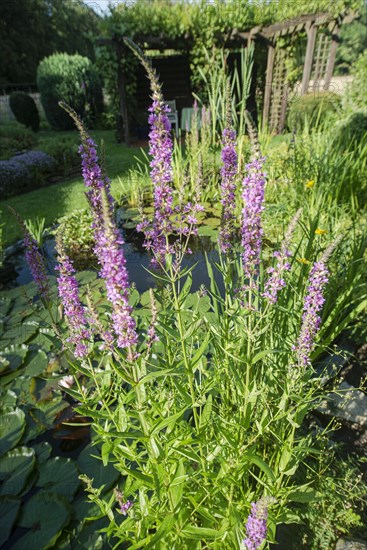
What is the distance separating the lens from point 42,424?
2934mm

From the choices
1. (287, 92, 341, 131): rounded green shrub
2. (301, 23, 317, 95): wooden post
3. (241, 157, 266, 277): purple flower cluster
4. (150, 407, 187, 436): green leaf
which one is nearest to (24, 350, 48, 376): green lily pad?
(150, 407, 187, 436): green leaf

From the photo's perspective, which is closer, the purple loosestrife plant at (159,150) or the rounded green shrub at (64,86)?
the purple loosestrife plant at (159,150)

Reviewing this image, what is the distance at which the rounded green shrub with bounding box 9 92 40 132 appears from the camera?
680 inches

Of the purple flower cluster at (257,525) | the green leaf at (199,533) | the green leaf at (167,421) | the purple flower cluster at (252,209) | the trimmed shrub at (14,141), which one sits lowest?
the green leaf at (199,533)

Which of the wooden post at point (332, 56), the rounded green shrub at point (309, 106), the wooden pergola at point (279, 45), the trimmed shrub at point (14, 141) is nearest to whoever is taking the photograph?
the rounded green shrub at point (309, 106)

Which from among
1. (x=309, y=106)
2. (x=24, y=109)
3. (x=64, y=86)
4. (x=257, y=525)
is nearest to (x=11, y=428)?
(x=257, y=525)

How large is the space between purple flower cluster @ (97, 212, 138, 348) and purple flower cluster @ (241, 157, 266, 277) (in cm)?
65

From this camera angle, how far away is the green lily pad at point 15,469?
2.41 meters

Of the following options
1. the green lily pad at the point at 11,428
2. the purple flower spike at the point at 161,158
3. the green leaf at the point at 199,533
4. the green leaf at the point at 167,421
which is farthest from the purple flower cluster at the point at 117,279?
the green lily pad at the point at 11,428

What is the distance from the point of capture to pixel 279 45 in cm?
1270

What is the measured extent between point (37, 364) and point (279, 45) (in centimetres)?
1444

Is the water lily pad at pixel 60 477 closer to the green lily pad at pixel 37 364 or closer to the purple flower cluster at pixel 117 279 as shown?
the green lily pad at pixel 37 364

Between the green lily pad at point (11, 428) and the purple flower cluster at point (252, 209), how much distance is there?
97.1 inches

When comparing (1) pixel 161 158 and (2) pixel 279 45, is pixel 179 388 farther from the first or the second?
(2) pixel 279 45
